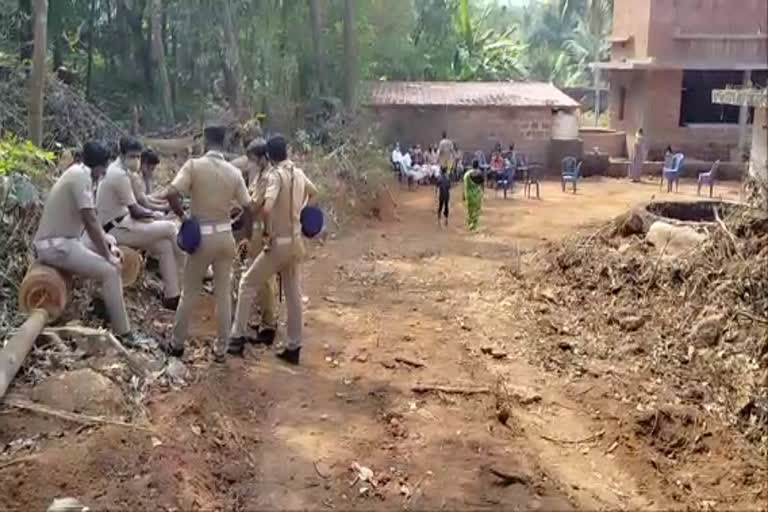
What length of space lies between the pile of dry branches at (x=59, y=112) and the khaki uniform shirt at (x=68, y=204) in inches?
280

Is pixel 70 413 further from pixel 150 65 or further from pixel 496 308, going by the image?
pixel 150 65

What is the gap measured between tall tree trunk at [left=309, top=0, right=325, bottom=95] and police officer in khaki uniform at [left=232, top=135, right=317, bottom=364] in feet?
50.8

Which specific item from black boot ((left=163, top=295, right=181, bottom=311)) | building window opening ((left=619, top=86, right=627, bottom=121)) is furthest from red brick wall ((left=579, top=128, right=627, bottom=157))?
black boot ((left=163, top=295, right=181, bottom=311))

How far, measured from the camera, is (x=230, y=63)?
19500mm

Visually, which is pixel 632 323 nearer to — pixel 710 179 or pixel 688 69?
pixel 710 179

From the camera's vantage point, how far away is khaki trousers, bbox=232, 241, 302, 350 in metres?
6.44

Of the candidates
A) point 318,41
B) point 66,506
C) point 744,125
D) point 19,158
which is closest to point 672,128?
point 744,125

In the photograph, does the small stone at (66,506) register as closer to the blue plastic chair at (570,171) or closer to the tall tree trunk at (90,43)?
the tall tree trunk at (90,43)

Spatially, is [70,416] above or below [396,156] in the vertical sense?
below

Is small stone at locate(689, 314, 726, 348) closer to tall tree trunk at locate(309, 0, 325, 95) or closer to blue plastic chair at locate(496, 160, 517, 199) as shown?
blue plastic chair at locate(496, 160, 517, 199)

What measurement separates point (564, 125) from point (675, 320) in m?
17.6

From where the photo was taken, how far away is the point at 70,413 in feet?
16.4

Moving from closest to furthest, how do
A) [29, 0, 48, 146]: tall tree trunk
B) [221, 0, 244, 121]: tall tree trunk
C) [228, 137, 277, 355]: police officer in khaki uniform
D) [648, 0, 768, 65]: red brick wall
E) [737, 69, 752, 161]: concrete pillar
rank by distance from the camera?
[228, 137, 277, 355]: police officer in khaki uniform
[29, 0, 48, 146]: tall tree trunk
[221, 0, 244, 121]: tall tree trunk
[648, 0, 768, 65]: red brick wall
[737, 69, 752, 161]: concrete pillar

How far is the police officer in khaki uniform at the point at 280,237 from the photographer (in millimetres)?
6363
